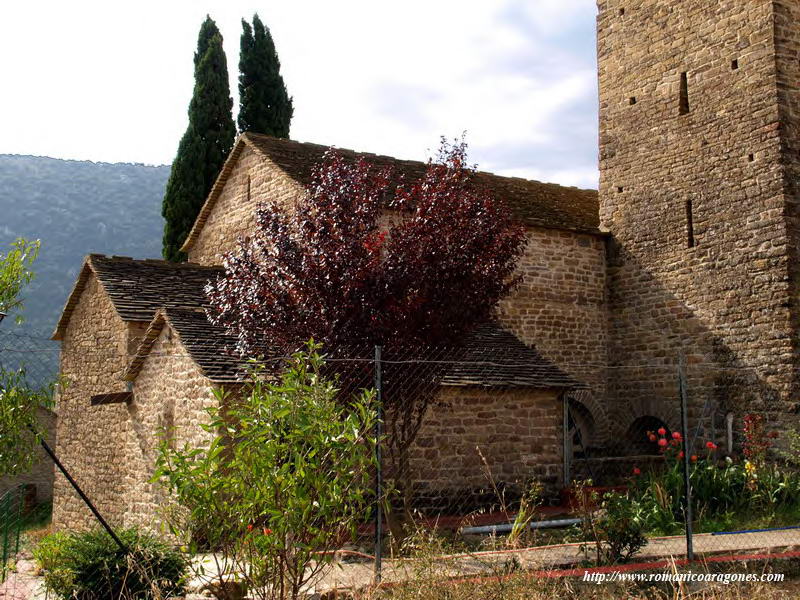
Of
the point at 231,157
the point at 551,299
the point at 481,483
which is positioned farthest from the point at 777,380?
the point at 231,157

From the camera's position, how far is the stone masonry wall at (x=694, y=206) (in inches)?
576

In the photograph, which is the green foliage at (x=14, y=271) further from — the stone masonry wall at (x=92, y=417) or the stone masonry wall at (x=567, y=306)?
the stone masonry wall at (x=567, y=306)

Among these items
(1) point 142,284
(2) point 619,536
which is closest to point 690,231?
(2) point 619,536

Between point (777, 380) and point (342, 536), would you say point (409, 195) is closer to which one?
point (342, 536)

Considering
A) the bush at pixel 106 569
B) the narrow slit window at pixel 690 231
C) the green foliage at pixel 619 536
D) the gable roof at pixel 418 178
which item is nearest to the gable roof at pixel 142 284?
the gable roof at pixel 418 178

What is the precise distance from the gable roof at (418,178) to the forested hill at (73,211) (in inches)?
2288

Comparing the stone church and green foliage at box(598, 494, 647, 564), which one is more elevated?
the stone church

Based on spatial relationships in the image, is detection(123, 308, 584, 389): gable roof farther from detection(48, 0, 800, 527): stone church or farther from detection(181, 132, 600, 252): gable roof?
detection(181, 132, 600, 252): gable roof

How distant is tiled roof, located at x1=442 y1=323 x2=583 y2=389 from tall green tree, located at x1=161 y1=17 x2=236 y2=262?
35.9 ft

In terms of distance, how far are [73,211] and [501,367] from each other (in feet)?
312

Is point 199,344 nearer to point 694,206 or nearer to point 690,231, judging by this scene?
point 690,231

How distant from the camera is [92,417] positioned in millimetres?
14773

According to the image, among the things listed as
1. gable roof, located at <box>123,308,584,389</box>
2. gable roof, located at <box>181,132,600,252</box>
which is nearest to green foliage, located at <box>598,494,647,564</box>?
gable roof, located at <box>123,308,584,389</box>

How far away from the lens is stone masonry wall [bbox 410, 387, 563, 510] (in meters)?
12.3
